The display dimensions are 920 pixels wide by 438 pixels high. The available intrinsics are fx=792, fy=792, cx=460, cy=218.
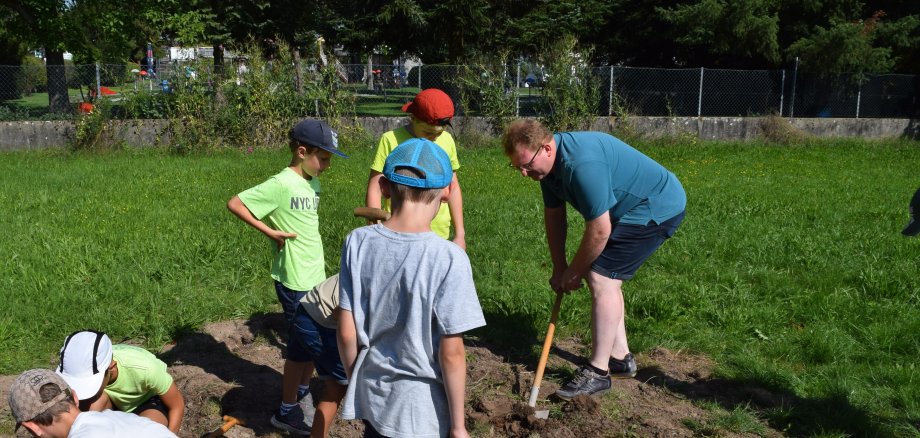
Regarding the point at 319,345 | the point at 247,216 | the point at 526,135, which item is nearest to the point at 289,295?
the point at 247,216

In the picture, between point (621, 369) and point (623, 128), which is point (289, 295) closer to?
point (621, 369)

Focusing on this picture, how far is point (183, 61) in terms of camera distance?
14.9 meters

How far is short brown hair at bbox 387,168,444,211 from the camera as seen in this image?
7.88ft

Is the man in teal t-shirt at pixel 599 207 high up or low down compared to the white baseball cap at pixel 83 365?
up

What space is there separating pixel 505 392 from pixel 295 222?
1515 mm

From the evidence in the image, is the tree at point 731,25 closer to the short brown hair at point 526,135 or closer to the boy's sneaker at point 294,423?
the short brown hair at point 526,135

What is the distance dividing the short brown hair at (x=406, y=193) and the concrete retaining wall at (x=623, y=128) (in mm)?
13392

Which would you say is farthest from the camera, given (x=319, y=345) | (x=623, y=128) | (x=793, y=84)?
(x=793, y=84)

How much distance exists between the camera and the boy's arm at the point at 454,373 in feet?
7.86

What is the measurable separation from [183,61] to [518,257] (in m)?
10.3

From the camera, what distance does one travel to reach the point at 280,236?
400 cm

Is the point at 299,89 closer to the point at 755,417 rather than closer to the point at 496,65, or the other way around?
the point at 496,65

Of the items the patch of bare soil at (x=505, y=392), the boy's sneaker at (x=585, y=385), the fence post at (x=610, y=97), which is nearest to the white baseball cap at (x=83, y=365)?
the patch of bare soil at (x=505, y=392)

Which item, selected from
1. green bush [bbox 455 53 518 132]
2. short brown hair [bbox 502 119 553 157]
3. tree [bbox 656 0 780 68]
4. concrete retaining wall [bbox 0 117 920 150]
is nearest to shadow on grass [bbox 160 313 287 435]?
short brown hair [bbox 502 119 553 157]
